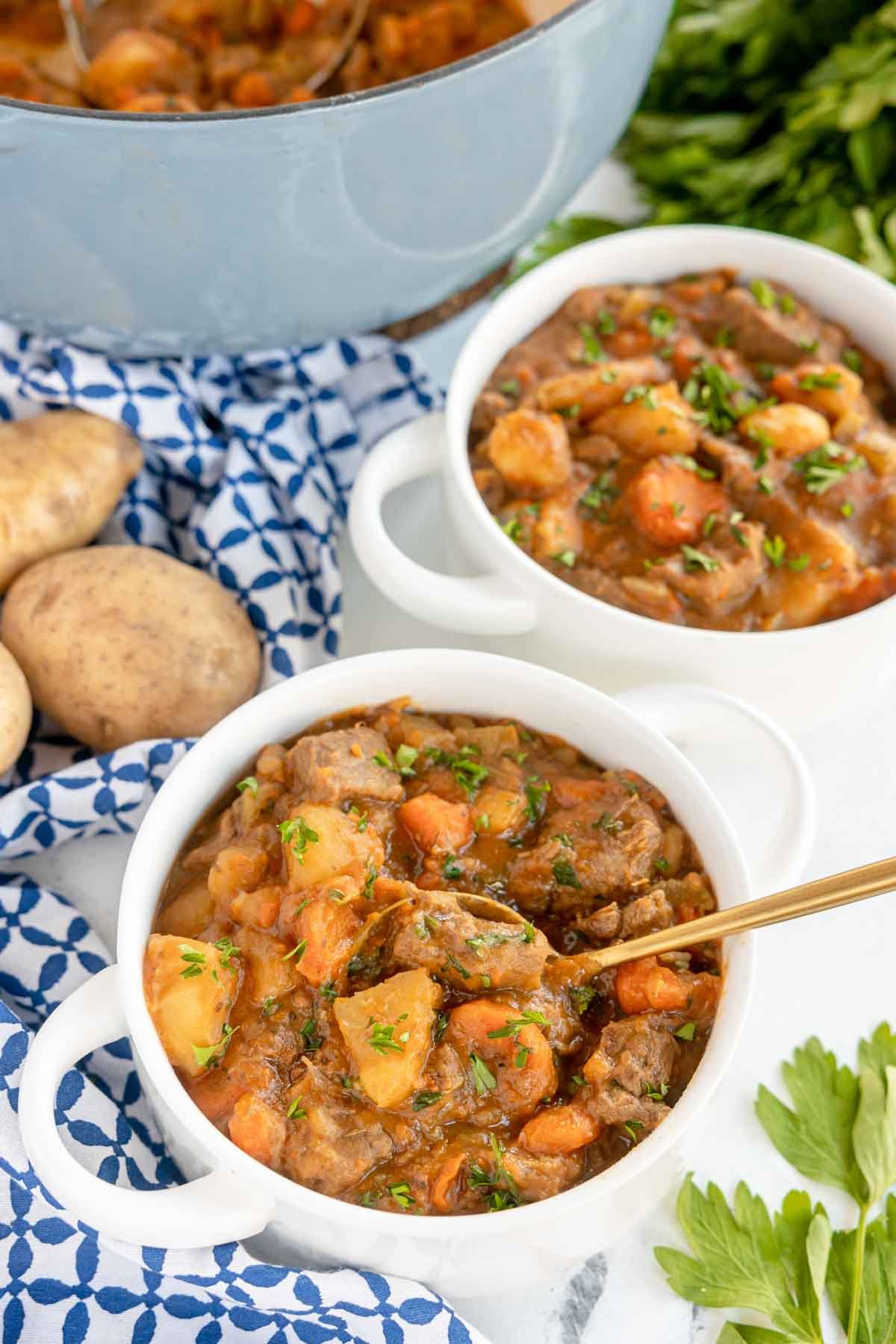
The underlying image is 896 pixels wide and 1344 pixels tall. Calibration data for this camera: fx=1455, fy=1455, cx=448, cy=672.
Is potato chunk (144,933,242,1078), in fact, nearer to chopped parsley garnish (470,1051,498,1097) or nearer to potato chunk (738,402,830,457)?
chopped parsley garnish (470,1051,498,1097)

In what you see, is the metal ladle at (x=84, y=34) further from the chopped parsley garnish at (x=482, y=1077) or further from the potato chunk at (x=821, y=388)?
the chopped parsley garnish at (x=482, y=1077)

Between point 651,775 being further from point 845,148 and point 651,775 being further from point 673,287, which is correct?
point 845,148

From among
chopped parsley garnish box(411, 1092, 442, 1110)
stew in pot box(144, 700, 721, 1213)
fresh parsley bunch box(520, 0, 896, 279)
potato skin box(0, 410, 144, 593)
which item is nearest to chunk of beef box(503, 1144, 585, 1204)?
stew in pot box(144, 700, 721, 1213)

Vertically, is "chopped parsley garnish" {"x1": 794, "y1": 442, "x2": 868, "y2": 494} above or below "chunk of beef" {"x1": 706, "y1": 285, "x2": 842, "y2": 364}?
below

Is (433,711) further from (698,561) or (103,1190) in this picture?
(103,1190)

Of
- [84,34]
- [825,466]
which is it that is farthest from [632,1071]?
[84,34]

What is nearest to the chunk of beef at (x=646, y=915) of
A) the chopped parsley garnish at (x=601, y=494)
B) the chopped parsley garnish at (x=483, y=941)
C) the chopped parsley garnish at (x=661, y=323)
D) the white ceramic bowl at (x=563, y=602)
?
the chopped parsley garnish at (x=483, y=941)
